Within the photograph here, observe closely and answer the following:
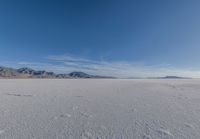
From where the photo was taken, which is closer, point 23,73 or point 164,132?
point 164,132

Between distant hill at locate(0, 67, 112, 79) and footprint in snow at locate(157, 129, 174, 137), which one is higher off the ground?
distant hill at locate(0, 67, 112, 79)

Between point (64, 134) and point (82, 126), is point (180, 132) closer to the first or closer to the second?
point (82, 126)

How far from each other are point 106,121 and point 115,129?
19.5 inches

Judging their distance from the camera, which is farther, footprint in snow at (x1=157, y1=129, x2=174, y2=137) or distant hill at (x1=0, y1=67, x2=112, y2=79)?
distant hill at (x1=0, y1=67, x2=112, y2=79)

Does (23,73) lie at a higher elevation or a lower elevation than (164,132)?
higher

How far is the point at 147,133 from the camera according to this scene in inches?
103

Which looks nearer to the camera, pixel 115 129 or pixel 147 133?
pixel 147 133

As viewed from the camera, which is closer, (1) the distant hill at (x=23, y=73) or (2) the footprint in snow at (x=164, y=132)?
(2) the footprint in snow at (x=164, y=132)

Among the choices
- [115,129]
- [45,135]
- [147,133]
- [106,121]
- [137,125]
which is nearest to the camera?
[45,135]

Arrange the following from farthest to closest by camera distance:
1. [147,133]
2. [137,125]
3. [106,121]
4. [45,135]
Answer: [106,121] < [137,125] < [147,133] < [45,135]

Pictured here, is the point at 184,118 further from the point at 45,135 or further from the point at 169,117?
the point at 45,135

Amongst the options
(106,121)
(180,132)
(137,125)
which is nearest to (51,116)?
(106,121)

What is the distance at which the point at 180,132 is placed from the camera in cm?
267

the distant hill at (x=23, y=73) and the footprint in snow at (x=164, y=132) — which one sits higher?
the distant hill at (x=23, y=73)
